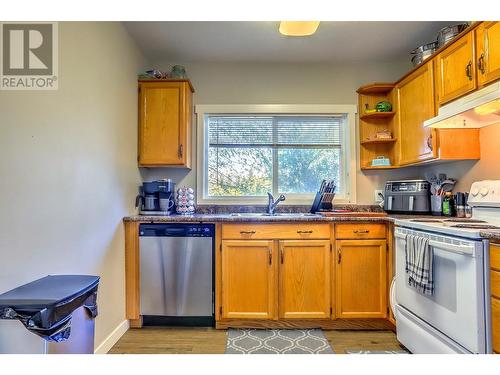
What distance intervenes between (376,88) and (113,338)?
3204 mm

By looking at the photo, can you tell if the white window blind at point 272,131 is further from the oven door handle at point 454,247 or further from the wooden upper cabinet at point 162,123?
the oven door handle at point 454,247

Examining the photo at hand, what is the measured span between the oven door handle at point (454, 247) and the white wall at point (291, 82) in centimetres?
140

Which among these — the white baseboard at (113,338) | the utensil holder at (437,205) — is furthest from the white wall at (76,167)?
the utensil holder at (437,205)

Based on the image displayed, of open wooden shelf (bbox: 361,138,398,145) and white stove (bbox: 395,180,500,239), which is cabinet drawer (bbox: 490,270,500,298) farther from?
open wooden shelf (bbox: 361,138,398,145)

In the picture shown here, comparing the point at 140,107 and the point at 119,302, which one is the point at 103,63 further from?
the point at 119,302

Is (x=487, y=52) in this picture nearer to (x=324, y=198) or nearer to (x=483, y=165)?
A: (x=483, y=165)

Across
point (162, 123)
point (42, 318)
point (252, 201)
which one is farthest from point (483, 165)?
point (42, 318)

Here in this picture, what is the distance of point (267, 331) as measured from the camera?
93.7 inches

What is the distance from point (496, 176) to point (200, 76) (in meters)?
2.73

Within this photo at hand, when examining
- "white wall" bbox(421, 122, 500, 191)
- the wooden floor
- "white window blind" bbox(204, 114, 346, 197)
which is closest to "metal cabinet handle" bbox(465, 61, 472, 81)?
"white wall" bbox(421, 122, 500, 191)

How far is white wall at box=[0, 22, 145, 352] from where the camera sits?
1.27 meters
